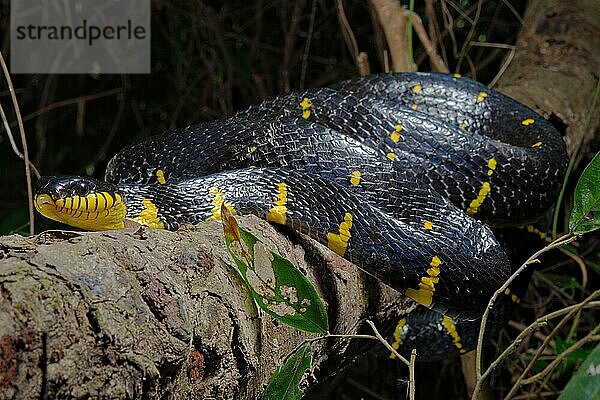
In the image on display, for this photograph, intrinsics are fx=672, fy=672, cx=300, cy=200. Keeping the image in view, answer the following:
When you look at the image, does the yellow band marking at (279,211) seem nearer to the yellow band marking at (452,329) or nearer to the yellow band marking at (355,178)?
the yellow band marking at (355,178)

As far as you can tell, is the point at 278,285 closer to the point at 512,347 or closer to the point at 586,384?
the point at 512,347

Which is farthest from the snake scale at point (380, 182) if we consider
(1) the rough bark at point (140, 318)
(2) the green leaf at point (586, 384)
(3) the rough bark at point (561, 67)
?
(2) the green leaf at point (586, 384)

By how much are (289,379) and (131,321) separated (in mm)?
344

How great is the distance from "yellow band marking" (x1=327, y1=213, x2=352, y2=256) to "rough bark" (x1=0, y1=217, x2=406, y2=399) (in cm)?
37

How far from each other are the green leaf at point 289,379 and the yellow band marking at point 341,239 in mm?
531

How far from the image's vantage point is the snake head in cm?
174

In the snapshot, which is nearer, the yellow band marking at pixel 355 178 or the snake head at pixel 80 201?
the snake head at pixel 80 201

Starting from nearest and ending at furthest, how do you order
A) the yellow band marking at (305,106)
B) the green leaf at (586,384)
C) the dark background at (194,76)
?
the green leaf at (586,384) → the yellow band marking at (305,106) → the dark background at (194,76)

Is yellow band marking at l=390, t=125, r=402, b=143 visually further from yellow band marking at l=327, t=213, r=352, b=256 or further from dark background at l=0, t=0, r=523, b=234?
dark background at l=0, t=0, r=523, b=234

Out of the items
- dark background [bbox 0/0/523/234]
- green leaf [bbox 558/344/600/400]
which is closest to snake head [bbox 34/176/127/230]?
green leaf [bbox 558/344/600/400]

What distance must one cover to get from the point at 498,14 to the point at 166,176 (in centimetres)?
288

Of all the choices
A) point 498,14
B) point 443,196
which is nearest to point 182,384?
point 443,196

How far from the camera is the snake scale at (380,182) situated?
174 cm

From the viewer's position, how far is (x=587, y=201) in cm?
121
